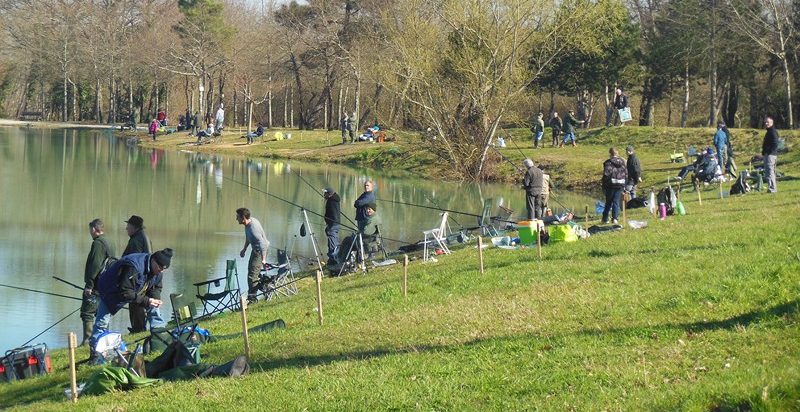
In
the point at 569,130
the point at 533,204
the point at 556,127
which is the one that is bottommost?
the point at 533,204

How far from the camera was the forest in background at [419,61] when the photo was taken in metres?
38.1

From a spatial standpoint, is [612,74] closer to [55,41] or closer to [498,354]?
[498,354]

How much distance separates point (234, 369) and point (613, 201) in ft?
40.4

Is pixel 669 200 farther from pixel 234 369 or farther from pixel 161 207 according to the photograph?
pixel 161 207

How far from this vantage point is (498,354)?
8.78 m

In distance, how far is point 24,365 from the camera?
12.0m

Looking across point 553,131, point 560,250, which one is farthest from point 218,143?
point 560,250

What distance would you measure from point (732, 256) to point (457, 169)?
2712cm

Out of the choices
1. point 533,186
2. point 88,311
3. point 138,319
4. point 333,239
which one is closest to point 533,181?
point 533,186

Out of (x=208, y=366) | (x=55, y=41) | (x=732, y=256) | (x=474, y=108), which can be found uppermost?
(x=55, y=41)

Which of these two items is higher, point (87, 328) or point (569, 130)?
point (569, 130)

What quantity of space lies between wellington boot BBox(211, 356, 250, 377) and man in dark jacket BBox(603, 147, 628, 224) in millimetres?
11753

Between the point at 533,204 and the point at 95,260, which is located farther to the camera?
the point at 533,204

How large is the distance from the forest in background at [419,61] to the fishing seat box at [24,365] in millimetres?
26326
